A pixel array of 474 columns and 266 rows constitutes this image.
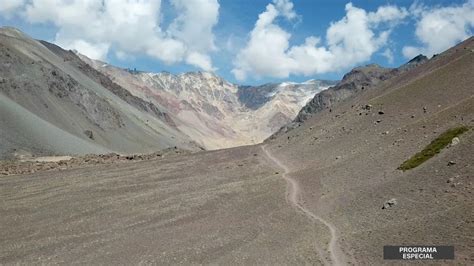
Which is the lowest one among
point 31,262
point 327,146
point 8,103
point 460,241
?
point 31,262

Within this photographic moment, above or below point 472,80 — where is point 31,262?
below

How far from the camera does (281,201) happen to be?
132ft

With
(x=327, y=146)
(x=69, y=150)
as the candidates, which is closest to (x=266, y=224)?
(x=327, y=146)

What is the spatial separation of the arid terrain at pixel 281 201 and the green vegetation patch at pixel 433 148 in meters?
1.03

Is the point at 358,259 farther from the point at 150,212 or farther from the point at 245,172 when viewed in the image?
the point at 245,172

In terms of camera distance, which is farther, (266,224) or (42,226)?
(42,226)

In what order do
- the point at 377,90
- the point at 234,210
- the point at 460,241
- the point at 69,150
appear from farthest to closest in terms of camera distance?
the point at 69,150 < the point at 377,90 < the point at 234,210 < the point at 460,241

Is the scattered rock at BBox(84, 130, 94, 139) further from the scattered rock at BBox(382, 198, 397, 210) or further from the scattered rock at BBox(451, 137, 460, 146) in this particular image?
the scattered rock at BBox(382, 198, 397, 210)

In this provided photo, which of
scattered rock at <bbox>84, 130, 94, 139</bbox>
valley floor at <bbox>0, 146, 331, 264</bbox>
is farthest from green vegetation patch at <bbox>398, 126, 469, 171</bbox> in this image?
scattered rock at <bbox>84, 130, 94, 139</bbox>

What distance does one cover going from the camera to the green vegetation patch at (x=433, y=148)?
38.2 m

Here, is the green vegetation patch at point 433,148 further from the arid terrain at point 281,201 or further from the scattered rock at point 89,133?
the scattered rock at point 89,133

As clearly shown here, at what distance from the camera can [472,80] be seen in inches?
2277

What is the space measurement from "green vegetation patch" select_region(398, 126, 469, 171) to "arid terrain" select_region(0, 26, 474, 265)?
3.38 ft

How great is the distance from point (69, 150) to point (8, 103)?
14707mm
